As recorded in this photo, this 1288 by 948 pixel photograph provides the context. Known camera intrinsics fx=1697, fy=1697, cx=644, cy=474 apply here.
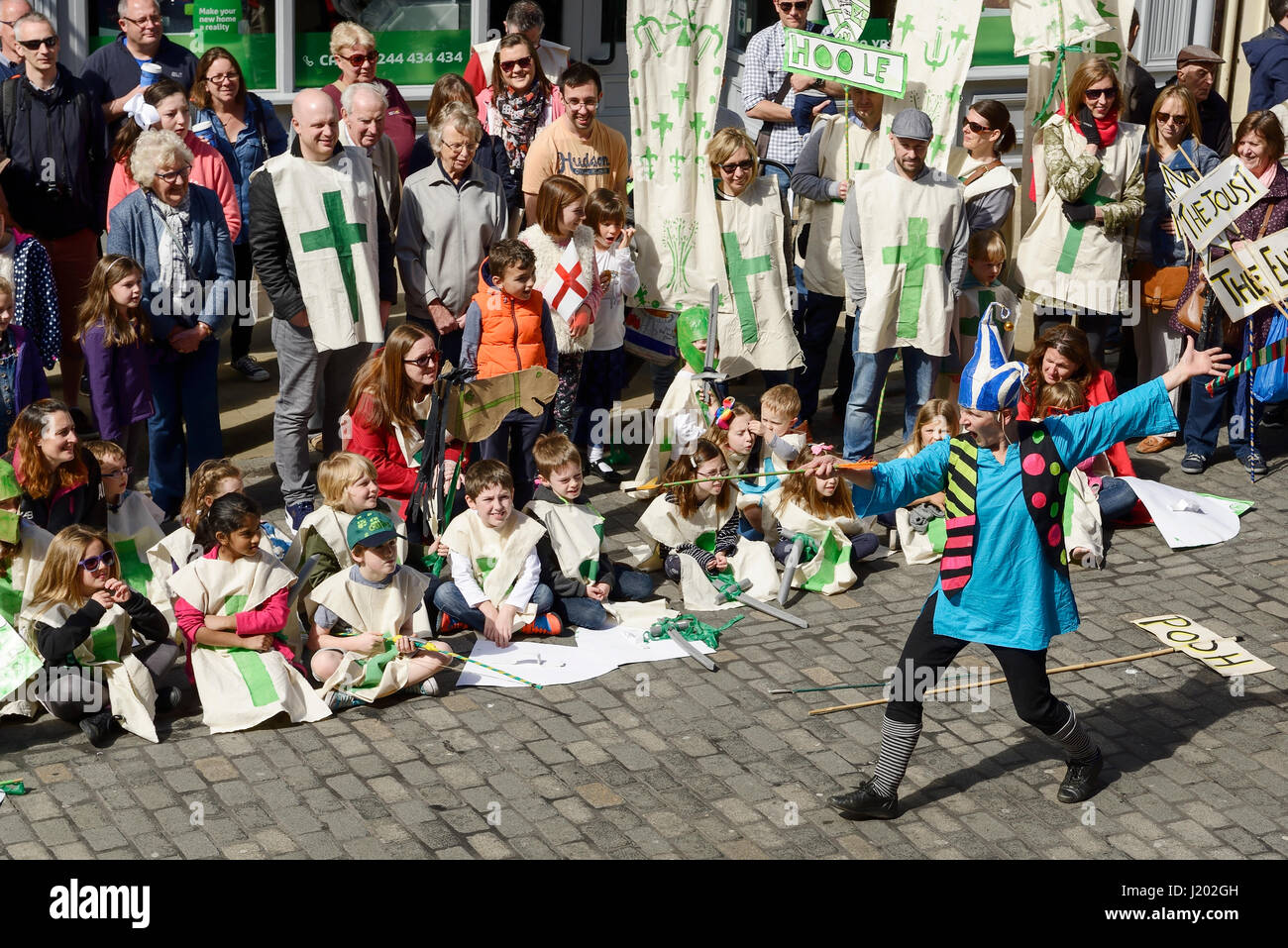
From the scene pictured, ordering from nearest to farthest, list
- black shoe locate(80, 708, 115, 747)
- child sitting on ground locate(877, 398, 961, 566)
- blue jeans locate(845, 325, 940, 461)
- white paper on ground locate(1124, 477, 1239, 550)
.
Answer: black shoe locate(80, 708, 115, 747), child sitting on ground locate(877, 398, 961, 566), white paper on ground locate(1124, 477, 1239, 550), blue jeans locate(845, 325, 940, 461)

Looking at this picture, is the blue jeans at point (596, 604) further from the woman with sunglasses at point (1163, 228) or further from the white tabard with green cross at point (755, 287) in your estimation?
the woman with sunglasses at point (1163, 228)

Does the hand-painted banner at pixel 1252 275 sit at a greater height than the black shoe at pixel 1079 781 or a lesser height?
greater

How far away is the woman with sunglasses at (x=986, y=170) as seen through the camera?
31.6ft

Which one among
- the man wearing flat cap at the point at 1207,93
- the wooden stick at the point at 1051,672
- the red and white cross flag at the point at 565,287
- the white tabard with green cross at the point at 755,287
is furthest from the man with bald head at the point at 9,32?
the man wearing flat cap at the point at 1207,93

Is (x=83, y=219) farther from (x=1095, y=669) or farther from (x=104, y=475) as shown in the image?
(x=1095, y=669)

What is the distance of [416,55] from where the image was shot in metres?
12.6

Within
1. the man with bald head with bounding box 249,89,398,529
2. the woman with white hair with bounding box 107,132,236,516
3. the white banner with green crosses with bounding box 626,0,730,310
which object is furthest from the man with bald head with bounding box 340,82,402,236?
the white banner with green crosses with bounding box 626,0,730,310

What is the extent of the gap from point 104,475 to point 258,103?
3.22 m

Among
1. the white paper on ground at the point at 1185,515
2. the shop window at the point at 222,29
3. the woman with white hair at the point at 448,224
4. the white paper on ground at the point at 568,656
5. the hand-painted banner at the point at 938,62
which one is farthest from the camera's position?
the shop window at the point at 222,29

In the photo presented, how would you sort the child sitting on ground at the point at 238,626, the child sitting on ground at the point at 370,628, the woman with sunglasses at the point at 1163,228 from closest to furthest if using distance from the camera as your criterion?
1. the child sitting on ground at the point at 238,626
2. the child sitting on ground at the point at 370,628
3. the woman with sunglasses at the point at 1163,228

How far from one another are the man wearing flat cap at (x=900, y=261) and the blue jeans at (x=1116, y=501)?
1.11m

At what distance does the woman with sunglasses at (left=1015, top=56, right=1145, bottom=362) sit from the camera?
9.95m

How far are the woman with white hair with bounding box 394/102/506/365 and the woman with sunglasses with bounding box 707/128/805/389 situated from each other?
133 cm

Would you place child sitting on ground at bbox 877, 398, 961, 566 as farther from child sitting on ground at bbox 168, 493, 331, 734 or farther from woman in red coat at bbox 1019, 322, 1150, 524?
child sitting on ground at bbox 168, 493, 331, 734
